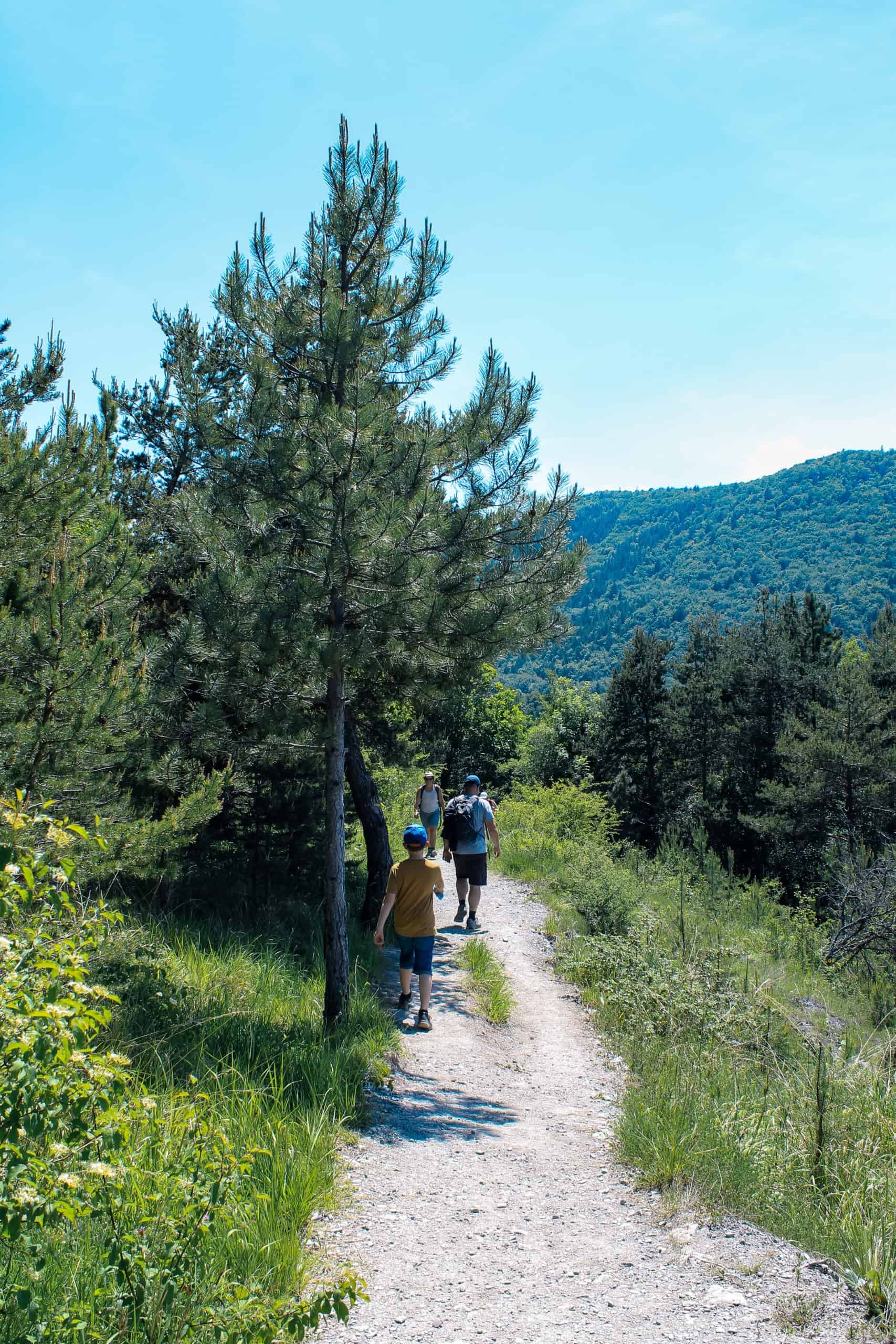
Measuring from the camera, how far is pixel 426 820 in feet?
40.0

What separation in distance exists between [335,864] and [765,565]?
169821 millimetres

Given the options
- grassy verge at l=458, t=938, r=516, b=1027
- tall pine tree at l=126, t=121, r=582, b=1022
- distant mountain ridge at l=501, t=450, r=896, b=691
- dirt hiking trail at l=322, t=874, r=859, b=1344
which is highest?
distant mountain ridge at l=501, t=450, r=896, b=691

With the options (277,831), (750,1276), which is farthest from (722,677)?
(750,1276)

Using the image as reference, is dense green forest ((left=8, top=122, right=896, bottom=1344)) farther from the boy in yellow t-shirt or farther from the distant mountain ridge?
the distant mountain ridge

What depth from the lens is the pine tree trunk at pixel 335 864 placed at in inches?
241

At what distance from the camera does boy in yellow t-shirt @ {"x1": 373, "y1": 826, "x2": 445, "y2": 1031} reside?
22.1ft

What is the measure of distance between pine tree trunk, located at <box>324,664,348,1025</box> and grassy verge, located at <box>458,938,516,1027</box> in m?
2.04

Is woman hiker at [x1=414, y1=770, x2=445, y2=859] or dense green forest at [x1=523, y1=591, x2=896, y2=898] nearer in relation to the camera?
woman hiker at [x1=414, y1=770, x2=445, y2=859]

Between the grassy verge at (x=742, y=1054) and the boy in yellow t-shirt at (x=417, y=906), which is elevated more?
the boy in yellow t-shirt at (x=417, y=906)

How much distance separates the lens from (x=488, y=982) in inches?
329

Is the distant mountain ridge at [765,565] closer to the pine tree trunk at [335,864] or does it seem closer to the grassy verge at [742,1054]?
the grassy verge at [742,1054]

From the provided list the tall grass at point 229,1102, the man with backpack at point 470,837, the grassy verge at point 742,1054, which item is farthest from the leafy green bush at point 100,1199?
the man with backpack at point 470,837

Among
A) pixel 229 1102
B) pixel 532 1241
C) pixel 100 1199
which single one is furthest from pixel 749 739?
pixel 100 1199

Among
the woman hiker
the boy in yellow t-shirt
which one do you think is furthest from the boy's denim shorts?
the woman hiker
